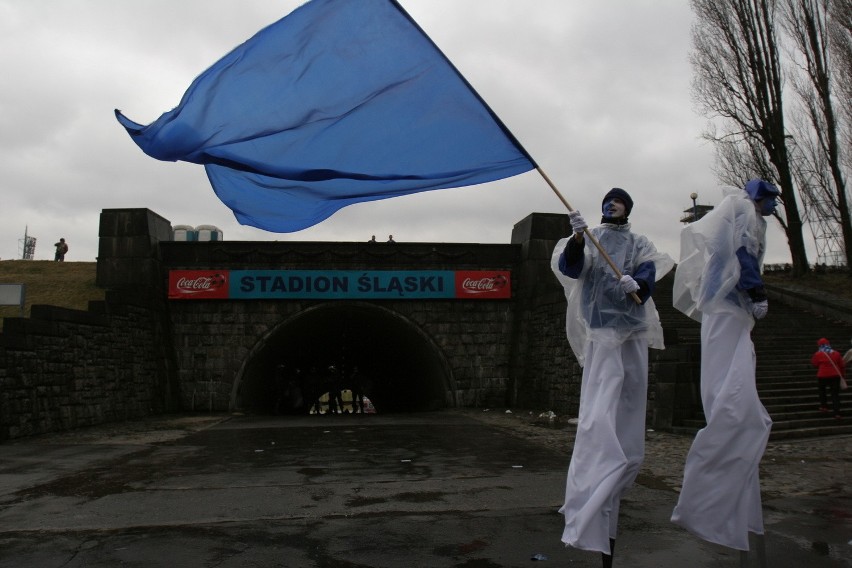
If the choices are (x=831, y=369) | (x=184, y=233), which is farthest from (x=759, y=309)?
(x=184, y=233)

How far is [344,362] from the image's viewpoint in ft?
104

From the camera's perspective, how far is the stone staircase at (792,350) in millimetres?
11125

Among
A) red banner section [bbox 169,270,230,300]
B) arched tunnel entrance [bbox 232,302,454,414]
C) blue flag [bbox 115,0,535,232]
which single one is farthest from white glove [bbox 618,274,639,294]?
red banner section [bbox 169,270,230,300]

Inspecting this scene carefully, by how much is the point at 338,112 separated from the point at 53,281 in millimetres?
16815

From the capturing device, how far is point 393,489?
6.27m

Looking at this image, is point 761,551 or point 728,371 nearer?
Answer: point 761,551

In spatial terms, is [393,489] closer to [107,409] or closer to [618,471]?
[618,471]

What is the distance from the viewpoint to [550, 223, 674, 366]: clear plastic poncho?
4.12 m

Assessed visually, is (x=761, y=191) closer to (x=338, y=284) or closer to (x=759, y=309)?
(x=759, y=309)

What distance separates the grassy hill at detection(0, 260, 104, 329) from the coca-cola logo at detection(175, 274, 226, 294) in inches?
80.2

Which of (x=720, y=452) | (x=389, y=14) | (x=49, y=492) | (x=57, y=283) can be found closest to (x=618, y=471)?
(x=720, y=452)

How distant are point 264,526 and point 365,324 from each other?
18922 mm

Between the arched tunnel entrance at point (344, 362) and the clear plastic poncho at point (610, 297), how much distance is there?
1541 cm

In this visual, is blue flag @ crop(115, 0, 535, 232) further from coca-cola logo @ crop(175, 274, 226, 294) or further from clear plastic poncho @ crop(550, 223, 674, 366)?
coca-cola logo @ crop(175, 274, 226, 294)
